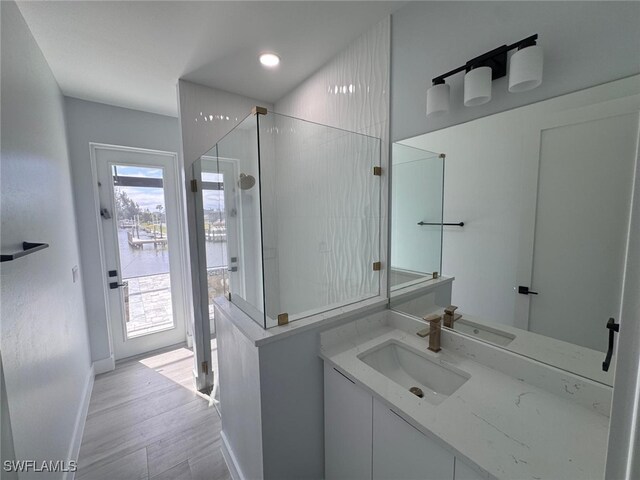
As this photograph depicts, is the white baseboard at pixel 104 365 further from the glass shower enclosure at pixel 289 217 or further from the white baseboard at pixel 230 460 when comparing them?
the white baseboard at pixel 230 460

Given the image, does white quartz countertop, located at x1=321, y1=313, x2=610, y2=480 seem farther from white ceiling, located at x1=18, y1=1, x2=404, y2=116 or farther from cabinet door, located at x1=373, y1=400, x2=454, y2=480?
white ceiling, located at x1=18, y1=1, x2=404, y2=116

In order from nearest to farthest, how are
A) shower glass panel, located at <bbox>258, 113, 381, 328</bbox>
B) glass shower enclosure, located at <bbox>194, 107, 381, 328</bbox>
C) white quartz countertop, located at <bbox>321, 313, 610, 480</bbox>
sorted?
1. white quartz countertop, located at <bbox>321, 313, 610, 480</bbox>
2. glass shower enclosure, located at <bbox>194, 107, 381, 328</bbox>
3. shower glass panel, located at <bbox>258, 113, 381, 328</bbox>

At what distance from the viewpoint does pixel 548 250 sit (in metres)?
1.10

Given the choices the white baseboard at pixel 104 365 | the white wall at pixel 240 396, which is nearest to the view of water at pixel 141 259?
the white baseboard at pixel 104 365

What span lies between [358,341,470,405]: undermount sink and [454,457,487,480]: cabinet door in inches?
16.4

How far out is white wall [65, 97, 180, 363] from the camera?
8.19 feet

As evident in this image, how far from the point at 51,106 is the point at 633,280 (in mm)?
3009

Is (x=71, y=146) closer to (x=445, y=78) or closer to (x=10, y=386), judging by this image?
(x=10, y=386)

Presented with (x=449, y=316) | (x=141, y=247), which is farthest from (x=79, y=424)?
(x=449, y=316)

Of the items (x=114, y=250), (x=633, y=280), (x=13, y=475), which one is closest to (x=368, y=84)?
(x=633, y=280)

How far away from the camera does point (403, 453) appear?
3.30 feet

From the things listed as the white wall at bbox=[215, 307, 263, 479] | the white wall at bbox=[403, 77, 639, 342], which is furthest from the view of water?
the white wall at bbox=[403, 77, 639, 342]

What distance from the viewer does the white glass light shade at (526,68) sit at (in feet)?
3.20

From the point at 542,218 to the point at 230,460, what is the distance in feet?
7.19
